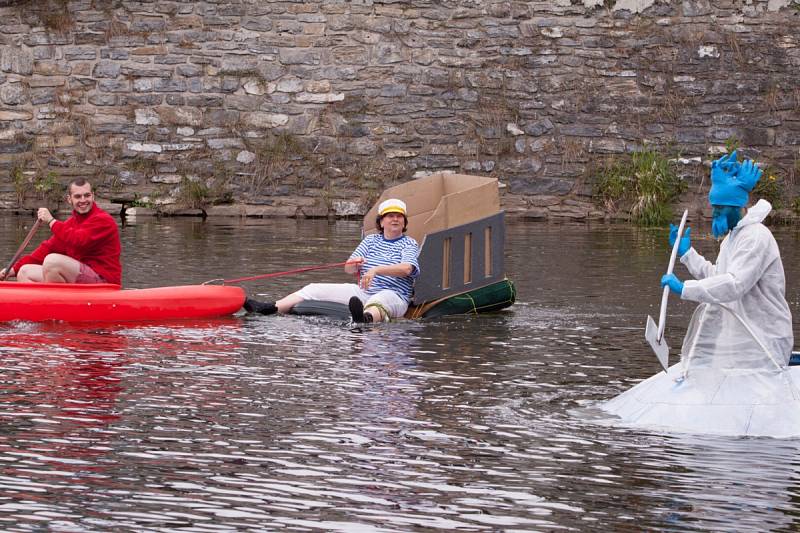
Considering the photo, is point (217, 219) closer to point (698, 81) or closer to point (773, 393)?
point (698, 81)

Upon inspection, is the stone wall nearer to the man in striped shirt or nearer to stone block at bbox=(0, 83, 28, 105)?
stone block at bbox=(0, 83, 28, 105)

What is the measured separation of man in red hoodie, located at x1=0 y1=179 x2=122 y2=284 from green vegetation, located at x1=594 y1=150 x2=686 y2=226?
11.1 metres

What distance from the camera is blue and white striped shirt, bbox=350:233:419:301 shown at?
11.3 m

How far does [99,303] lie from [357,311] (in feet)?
6.23

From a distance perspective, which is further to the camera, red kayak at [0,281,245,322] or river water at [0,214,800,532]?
red kayak at [0,281,245,322]

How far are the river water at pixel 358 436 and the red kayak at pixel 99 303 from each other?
0.18 m

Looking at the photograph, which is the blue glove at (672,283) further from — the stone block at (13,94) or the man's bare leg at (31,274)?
the stone block at (13,94)

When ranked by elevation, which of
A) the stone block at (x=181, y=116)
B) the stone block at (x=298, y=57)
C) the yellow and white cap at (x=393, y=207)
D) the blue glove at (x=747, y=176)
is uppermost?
the stone block at (x=298, y=57)

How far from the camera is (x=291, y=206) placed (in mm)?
21203

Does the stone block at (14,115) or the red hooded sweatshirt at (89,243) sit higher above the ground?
the stone block at (14,115)

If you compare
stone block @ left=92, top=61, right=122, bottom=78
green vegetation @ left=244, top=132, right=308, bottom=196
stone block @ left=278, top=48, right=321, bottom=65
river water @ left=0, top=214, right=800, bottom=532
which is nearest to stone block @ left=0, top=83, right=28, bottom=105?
stone block @ left=92, top=61, right=122, bottom=78

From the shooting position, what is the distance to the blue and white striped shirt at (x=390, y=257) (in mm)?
11305

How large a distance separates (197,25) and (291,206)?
10.2 feet

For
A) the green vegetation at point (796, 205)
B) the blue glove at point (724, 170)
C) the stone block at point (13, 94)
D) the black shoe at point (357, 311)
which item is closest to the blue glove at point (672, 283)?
the blue glove at point (724, 170)
